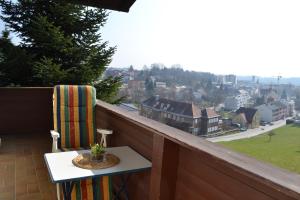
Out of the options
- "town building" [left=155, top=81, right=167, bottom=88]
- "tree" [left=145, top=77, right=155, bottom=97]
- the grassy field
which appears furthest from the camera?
"town building" [left=155, top=81, right=167, bottom=88]

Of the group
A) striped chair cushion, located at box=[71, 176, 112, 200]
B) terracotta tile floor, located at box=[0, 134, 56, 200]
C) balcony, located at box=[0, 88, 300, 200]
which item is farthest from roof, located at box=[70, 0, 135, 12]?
terracotta tile floor, located at box=[0, 134, 56, 200]

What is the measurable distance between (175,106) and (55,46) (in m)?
4.11

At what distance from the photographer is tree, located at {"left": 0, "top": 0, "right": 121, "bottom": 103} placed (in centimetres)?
693

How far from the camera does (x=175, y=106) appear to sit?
5.30 m

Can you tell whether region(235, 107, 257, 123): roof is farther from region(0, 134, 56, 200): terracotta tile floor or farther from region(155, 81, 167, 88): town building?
region(0, 134, 56, 200): terracotta tile floor

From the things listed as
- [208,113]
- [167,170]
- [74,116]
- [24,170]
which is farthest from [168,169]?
[208,113]

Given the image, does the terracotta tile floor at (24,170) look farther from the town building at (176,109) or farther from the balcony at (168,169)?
the town building at (176,109)

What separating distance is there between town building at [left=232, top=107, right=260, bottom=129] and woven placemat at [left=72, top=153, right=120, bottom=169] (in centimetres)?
488

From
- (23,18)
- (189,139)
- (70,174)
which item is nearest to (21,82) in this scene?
(23,18)

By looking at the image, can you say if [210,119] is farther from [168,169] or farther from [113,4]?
[168,169]

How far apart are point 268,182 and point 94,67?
7.53m

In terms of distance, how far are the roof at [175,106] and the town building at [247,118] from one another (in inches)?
56.7

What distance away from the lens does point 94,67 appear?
8.06 metres

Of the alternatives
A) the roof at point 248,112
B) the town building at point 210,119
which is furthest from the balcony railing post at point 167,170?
the roof at point 248,112
